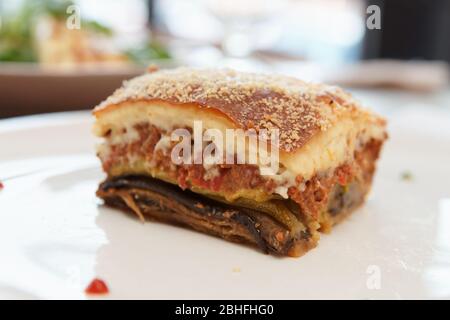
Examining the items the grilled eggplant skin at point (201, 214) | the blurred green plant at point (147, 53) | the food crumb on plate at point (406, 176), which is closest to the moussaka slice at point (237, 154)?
the grilled eggplant skin at point (201, 214)

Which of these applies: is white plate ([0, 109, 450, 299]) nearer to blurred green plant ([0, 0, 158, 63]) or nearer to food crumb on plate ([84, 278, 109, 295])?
food crumb on plate ([84, 278, 109, 295])

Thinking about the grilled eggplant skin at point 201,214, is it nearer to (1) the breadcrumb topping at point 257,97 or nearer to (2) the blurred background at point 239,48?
(1) the breadcrumb topping at point 257,97

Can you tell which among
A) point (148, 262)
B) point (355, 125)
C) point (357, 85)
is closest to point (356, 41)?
point (357, 85)

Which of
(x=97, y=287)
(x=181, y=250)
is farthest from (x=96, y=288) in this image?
(x=181, y=250)

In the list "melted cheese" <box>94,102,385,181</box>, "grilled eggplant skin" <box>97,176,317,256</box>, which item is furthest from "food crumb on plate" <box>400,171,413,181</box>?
"grilled eggplant skin" <box>97,176,317,256</box>

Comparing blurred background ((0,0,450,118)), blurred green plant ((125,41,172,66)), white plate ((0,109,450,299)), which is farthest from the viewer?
blurred green plant ((125,41,172,66))

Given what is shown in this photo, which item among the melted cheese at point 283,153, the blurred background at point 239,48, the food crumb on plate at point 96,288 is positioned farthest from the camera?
the blurred background at point 239,48
